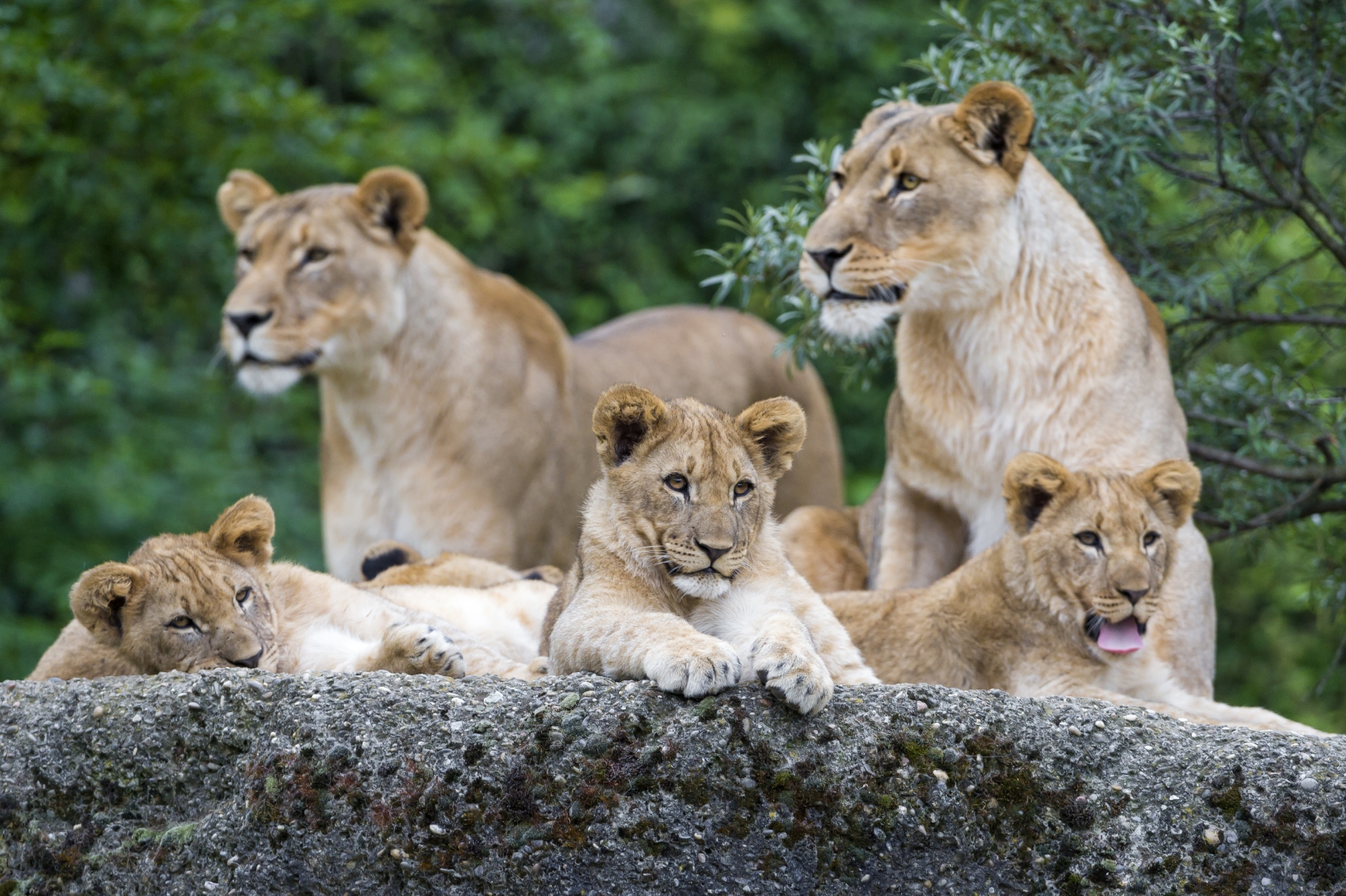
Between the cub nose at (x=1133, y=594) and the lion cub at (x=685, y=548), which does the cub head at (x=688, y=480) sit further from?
the cub nose at (x=1133, y=594)

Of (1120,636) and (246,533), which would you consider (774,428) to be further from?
(246,533)

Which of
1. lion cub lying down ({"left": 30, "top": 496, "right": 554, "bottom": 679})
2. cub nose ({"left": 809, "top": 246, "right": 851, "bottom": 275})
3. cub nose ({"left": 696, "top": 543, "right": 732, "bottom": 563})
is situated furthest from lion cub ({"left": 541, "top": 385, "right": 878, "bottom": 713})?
cub nose ({"left": 809, "top": 246, "right": 851, "bottom": 275})

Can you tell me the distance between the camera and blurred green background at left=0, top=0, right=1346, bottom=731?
8078 millimetres

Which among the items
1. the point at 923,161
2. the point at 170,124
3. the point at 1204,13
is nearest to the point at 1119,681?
the point at 923,161

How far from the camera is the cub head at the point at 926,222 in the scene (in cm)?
463

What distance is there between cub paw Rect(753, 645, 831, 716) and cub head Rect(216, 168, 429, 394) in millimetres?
3278

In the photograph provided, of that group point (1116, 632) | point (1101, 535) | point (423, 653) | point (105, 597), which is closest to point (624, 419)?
→ point (423, 653)

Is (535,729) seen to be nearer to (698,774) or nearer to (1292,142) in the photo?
(698,774)

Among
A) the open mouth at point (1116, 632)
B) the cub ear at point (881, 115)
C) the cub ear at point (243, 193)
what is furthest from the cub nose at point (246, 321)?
the open mouth at point (1116, 632)

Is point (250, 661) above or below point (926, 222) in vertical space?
below

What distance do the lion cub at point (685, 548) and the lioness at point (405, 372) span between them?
2.42 metres

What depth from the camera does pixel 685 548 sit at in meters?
3.39

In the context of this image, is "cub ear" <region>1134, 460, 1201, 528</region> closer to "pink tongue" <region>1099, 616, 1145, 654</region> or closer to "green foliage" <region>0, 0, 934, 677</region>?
"pink tongue" <region>1099, 616, 1145, 654</region>

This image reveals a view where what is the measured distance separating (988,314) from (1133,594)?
1091 mm
